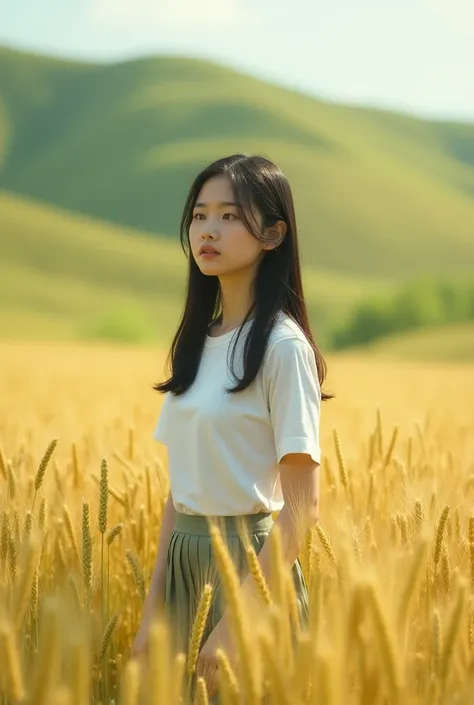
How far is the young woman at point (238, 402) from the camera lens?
A: 5.86 feet

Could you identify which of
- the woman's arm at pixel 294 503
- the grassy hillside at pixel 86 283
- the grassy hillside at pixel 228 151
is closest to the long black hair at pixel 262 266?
the woman's arm at pixel 294 503

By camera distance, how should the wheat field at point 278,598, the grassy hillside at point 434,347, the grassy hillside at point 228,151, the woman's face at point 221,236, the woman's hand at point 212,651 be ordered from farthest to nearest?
the grassy hillside at point 228,151 → the grassy hillside at point 434,347 → the woman's face at point 221,236 → the woman's hand at point 212,651 → the wheat field at point 278,598

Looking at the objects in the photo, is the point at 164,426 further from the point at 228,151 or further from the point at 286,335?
the point at 228,151

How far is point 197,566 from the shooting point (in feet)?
6.24

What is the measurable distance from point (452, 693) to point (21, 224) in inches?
2624

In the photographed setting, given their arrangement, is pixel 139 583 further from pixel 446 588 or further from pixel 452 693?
pixel 452 693

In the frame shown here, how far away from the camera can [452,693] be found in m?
1.18

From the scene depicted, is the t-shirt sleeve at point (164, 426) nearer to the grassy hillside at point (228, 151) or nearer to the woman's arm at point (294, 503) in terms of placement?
the woman's arm at point (294, 503)

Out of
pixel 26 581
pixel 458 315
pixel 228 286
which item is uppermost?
pixel 458 315

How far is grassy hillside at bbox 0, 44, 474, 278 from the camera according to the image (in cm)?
8219

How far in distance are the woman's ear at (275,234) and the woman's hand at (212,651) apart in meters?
0.80

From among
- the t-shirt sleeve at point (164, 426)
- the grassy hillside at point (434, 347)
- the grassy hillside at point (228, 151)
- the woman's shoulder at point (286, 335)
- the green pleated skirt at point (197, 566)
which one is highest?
the grassy hillside at point (228, 151)

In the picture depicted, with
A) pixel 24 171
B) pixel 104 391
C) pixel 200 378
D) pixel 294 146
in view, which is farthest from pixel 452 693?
pixel 24 171

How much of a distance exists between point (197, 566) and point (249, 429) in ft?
0.99
